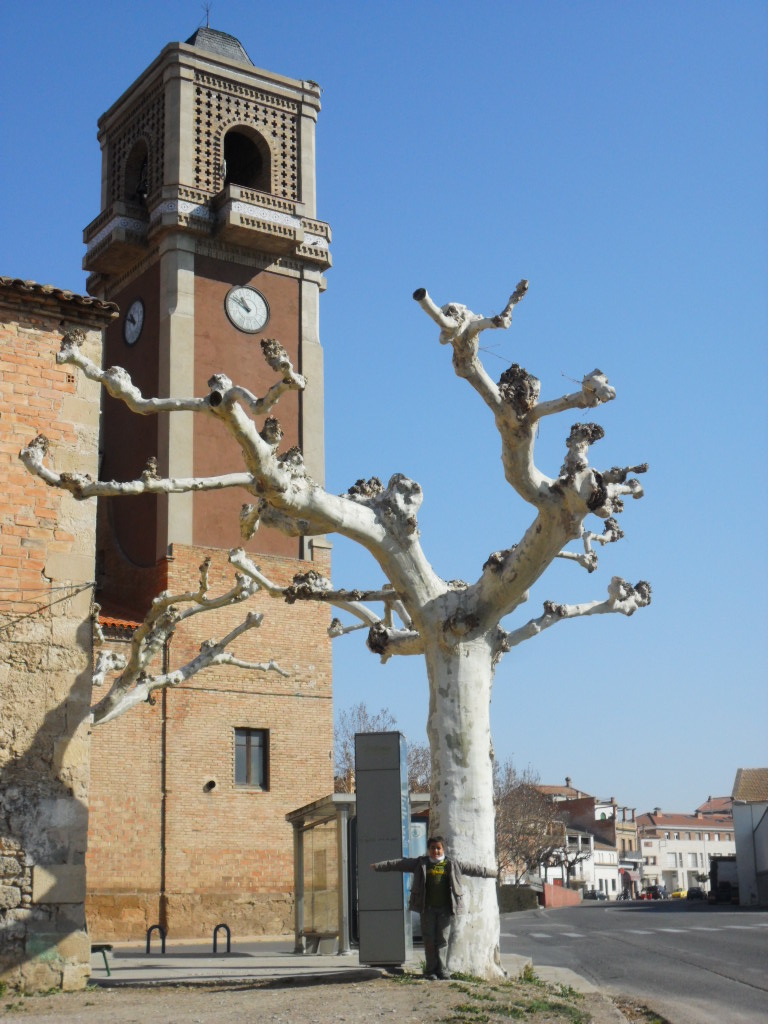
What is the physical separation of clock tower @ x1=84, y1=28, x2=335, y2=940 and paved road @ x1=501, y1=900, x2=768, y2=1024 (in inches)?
252

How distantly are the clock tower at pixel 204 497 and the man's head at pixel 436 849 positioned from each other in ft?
40.6

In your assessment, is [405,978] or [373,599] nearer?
[405,978]

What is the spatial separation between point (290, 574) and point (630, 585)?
1280cm

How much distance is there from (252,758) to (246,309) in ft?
37.2

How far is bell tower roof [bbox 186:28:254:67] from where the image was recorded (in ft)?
109

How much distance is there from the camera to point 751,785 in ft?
228

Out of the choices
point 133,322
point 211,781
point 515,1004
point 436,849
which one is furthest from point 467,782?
point 133,322

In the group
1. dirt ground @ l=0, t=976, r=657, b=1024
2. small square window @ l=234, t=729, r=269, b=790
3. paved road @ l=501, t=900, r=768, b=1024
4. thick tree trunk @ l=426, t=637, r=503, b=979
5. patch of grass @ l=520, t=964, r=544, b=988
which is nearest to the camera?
dirt ground @ l=0, t=976, r=657, b=1024

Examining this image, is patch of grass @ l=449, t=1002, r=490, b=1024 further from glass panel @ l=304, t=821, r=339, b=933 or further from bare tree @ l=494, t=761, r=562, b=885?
bare tree @ l=494, t=761, r=562, b=885

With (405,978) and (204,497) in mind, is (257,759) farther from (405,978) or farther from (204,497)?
(405,978)

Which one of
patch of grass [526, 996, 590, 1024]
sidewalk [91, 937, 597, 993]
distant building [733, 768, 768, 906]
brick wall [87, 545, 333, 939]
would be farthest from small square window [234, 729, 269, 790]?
distant building [733, 768, 768, 906]

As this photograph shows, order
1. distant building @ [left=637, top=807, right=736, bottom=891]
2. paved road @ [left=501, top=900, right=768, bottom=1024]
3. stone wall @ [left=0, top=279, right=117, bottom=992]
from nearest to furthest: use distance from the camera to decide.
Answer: paved road @ [left=501, top=900, right=768, bottom=1024] → stone wall @ [left=0, top=279, right=117, bottom=992] → distant building @ [left=637, top=807, right=736, bottom=891]

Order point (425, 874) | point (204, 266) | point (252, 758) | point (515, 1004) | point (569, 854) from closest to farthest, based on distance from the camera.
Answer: point (515, 1004) → point (425, 874) → point (252, 758) → point (204, 266) → point (569, 854)

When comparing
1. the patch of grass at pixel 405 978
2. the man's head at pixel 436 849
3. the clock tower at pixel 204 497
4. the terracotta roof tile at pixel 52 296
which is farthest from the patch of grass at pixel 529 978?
the clock tower at pixel 204 497
